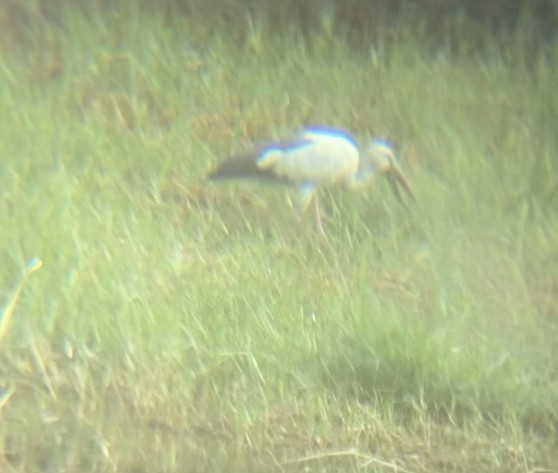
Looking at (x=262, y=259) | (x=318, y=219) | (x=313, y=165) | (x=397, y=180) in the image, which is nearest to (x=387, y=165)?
(x=397, y=180)

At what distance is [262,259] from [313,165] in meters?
0.48

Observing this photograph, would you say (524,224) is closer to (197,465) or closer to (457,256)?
(457,256)

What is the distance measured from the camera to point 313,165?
4.15 m

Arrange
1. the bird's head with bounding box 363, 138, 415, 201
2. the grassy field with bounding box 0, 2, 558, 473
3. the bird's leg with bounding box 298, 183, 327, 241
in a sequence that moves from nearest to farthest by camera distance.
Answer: the grassy field with bounding box 0, 2, 558, 473
the bird's leg with bounding box 298, 183, 327, 241
the bird's head with bounding box 363, 138, 415, 201

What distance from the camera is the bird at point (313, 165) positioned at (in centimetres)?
412

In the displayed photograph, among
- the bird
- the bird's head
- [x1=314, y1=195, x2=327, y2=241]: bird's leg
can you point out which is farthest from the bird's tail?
the bird's head

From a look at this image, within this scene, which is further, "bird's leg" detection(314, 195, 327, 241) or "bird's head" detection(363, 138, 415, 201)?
"bird's head" detection(363, 138, 415, 201)

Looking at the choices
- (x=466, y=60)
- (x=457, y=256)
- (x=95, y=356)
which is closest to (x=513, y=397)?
(x=457, y=256)

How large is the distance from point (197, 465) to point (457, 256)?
105cm

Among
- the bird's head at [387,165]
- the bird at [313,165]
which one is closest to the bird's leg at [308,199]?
the bird at [313,165]

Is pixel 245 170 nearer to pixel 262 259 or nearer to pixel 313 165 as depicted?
pixel 313 165

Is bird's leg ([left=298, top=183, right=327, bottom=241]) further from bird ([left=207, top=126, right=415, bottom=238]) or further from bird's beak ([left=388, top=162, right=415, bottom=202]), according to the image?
bird's beak ([left=388, top=162, right=415, bottom=202])

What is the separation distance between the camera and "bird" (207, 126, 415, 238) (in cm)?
412

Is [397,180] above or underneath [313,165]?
underneath
